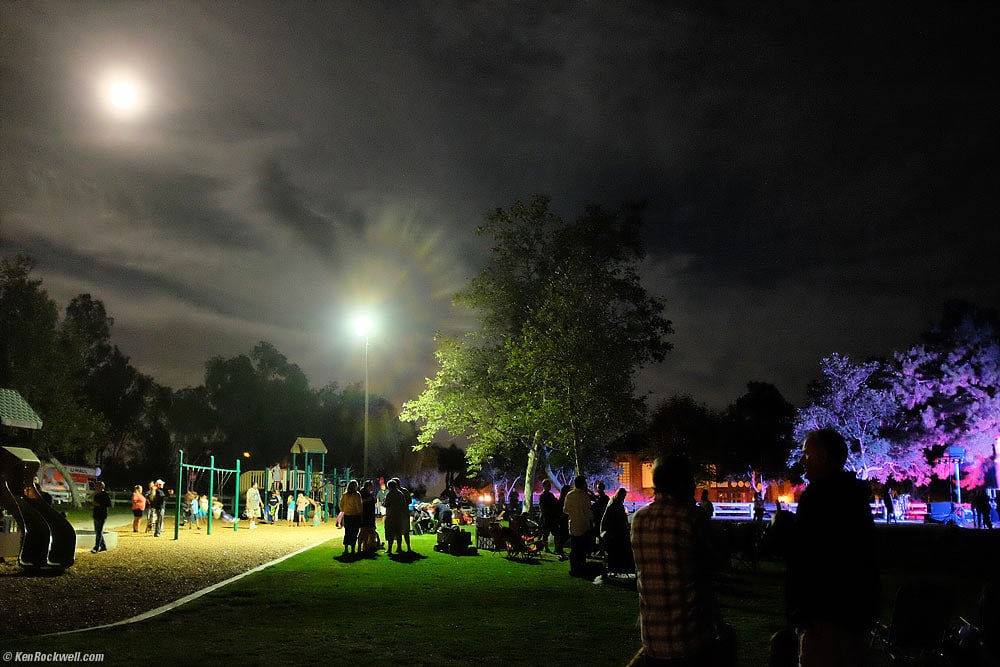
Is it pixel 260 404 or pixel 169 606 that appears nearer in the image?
pixel 169 606

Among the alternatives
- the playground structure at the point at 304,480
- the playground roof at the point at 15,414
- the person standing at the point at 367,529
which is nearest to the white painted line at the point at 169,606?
the person standing at the point at 367,529

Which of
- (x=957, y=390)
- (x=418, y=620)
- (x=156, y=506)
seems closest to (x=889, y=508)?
(x=957, y=390)

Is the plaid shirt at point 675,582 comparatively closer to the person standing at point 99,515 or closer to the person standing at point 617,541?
the person standing at point 617,541

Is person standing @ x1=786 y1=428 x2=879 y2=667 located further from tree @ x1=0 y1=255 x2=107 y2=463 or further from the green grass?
tree @ x1=0 y1=255 x2=107 y2=463

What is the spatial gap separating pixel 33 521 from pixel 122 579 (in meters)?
2.61

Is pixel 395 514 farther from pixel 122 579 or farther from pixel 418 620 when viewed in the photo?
pixel 418 620

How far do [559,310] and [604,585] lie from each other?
1574 centimetres

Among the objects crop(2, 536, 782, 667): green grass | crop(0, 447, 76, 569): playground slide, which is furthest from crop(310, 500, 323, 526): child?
crop(2, 536, 782, 667): green grass

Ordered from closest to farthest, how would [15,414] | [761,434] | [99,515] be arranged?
1. [99,515]
2. [15,414]
3. [761,434]

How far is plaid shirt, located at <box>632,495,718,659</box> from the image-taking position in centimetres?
422

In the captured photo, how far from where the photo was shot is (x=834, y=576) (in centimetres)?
405

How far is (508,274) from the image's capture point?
35.4m

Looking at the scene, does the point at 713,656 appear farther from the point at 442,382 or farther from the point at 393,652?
the point at 442,382

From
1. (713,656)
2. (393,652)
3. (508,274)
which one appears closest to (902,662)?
(713,656)
